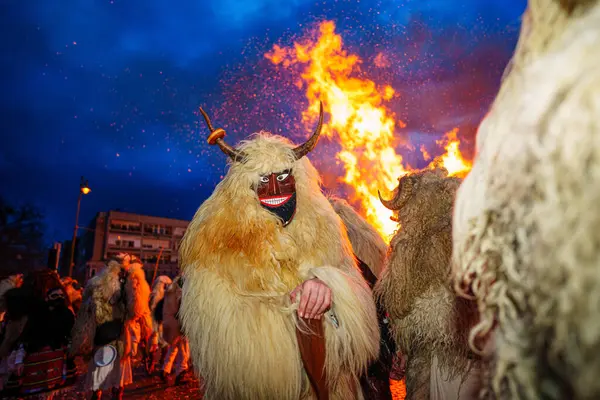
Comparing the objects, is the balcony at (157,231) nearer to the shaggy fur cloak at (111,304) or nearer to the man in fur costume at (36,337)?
the shaggy fur cloak at (111,304)

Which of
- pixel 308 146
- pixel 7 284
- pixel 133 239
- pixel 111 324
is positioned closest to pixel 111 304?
pixel 111 324

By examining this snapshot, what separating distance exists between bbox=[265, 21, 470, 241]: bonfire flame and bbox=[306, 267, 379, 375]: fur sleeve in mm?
4455

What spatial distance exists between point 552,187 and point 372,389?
8.69 ft

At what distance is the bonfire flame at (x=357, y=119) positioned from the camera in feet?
23.7

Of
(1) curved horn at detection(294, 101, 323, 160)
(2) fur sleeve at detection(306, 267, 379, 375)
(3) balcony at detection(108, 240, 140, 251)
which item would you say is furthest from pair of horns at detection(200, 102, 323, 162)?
(3) balcony at detection(108, 240, 140, 251)

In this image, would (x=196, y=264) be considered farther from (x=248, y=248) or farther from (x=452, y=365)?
(x=452, y=365)

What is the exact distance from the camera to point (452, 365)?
7.65 ft

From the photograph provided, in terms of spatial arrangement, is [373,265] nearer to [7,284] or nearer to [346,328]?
[346,328]

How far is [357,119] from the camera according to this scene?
326 inches

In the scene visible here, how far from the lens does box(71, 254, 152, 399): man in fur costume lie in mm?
5789

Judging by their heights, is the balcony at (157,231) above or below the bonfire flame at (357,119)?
above

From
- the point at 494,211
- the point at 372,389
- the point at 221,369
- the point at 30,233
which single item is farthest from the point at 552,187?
the point at 30,233

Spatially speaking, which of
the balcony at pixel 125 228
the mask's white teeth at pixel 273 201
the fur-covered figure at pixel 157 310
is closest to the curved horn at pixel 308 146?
the mask's white teeth at pixel 273 201

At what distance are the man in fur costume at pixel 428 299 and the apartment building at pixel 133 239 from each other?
50318mm
